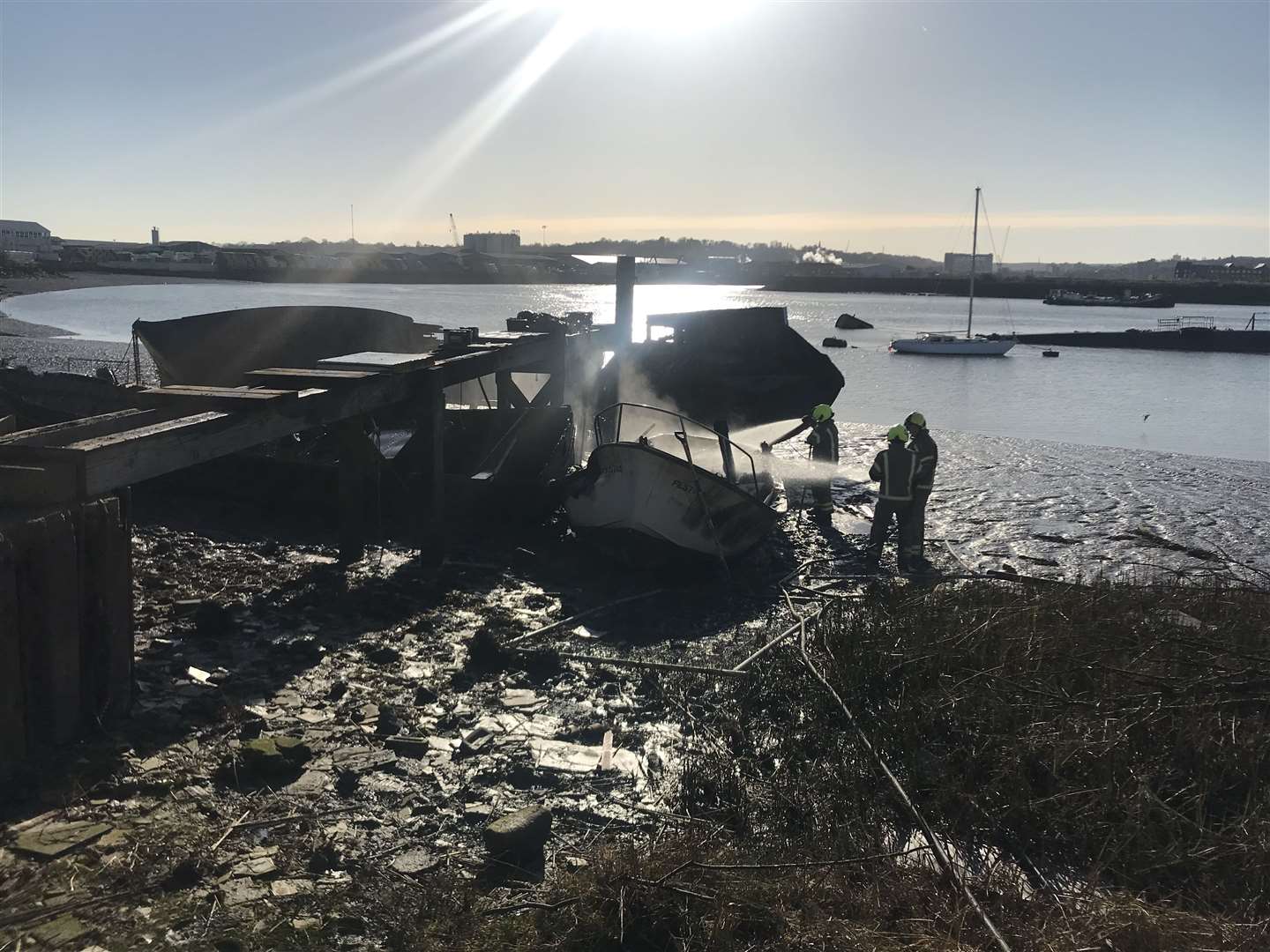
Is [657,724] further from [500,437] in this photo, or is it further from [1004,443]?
[1004,443]

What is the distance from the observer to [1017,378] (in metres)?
→ 48.9

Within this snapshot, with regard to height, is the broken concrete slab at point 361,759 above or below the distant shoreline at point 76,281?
below

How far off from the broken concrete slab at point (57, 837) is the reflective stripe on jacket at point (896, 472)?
366 inches

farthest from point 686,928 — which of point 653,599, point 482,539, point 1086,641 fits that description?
point 482,539

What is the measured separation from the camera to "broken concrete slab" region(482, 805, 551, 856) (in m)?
5.44

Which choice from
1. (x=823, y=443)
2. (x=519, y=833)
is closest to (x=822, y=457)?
(x=823, y=443)

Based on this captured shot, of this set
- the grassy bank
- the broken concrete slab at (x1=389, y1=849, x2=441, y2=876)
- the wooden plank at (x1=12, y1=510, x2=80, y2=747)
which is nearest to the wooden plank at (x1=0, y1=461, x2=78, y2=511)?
the wooden plank at (x1=12, y1=510, x2=80, y2=747)

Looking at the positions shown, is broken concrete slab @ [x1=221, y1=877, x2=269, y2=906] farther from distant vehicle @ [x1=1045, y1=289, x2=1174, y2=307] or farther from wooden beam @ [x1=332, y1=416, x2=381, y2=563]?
distant vehicle @ [x1=1045, y1=289, x2=1174, y2=307]

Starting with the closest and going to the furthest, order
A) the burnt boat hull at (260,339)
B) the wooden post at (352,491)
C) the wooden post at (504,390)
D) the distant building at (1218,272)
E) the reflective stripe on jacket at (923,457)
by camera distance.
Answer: the wooden post at (352,491) < the reflective stripe on jacket at (923,457) < the wooden post at (504,390) < the burnt boat hull at (260,339) < the distant building at (1218,272)

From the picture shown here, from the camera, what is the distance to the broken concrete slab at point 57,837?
16.4 ft

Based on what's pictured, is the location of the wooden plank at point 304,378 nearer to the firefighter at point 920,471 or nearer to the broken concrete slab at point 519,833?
the broken concrete slab at point 519,833

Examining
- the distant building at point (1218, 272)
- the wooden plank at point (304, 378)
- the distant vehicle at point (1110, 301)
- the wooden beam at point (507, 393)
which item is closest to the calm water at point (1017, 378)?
the distant vehicle at point (1110, 301)

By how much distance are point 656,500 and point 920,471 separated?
3.50 metres

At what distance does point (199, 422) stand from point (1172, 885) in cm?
707
